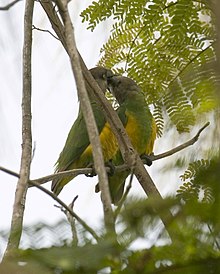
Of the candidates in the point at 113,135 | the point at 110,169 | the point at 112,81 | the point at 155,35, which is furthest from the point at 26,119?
the point at 112,81

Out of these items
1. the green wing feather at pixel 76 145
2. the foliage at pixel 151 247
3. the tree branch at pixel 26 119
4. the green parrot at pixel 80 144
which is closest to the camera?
the foliage at pixel 151 247

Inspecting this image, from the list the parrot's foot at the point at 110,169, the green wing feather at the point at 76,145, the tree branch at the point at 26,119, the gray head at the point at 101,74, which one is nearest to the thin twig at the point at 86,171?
the tree branch at the point at 26,119

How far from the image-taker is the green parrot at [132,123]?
2.60 metres

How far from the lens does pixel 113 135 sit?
2742 millimetres

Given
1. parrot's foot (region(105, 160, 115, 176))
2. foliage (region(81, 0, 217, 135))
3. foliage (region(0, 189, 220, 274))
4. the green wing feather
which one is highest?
foliage (region(81, 0, 217, 135))

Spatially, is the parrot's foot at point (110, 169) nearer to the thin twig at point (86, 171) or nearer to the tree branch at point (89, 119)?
the thin twig at point (86, 171)

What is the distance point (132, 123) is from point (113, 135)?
11 cm

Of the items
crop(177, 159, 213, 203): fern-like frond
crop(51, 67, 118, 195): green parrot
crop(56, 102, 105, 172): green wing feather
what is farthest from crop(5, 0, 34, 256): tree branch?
crop(56, 102, 105, 172): green wing feather

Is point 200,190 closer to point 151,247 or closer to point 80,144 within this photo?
point 151,247

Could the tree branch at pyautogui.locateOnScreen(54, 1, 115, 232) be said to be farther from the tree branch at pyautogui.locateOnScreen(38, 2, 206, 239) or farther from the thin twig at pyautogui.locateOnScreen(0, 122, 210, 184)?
the tree branch at pyautogui.locateOnScreen(38, 2, 206, 239)

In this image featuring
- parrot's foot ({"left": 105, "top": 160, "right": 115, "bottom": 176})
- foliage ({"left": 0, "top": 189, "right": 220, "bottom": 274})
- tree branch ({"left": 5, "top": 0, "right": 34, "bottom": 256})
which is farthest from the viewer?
parrot's foot ({"left": 105, "top": 160, "right": 115, "bottom": 176})

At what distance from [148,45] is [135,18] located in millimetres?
74

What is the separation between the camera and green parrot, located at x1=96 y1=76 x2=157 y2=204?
260 centimetres

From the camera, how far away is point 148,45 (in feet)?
5.22
